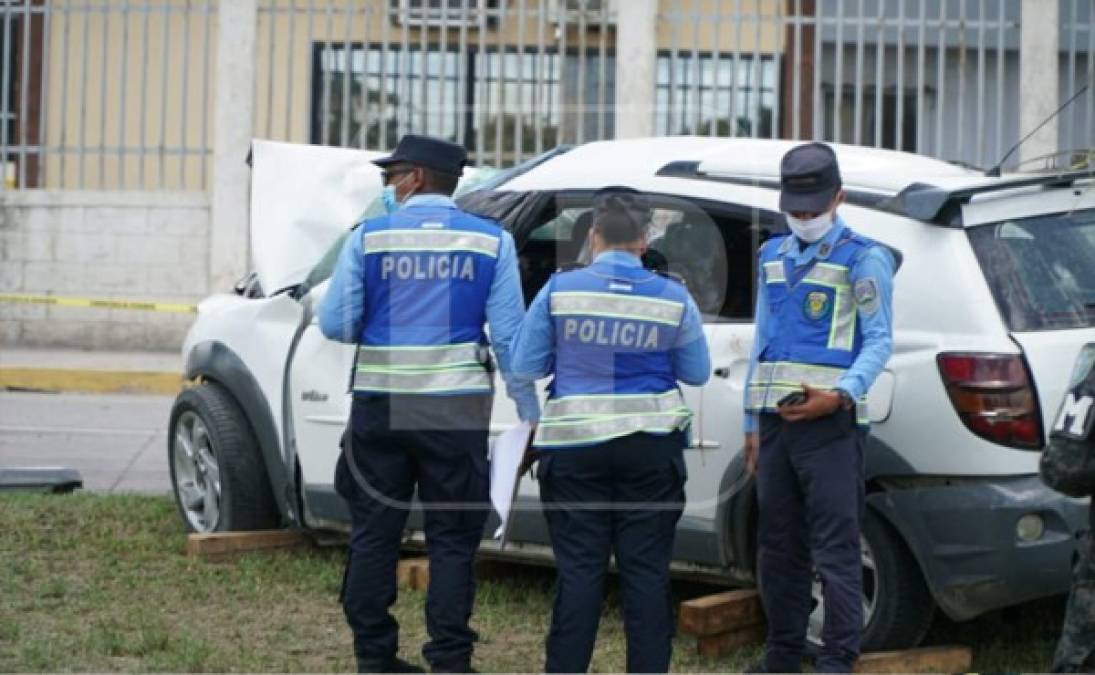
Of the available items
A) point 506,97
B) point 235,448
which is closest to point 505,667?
point 235,448

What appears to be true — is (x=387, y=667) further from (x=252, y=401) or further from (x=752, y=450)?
(x=252, y=401)

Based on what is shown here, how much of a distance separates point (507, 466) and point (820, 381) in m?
1.00

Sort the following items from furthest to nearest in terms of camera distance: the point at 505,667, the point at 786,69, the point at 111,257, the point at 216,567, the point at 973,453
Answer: the point at 111,257, the point at 786,69, the point at 216,567, the point at 505,667, the point at 973,453

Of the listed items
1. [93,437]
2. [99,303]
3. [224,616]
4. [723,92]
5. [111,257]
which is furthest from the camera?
[111,257]

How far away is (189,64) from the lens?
689 inches

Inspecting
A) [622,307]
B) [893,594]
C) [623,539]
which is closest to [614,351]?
[622,307]

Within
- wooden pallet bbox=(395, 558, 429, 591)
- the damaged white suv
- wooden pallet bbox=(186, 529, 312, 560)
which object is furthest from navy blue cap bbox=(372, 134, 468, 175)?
wooden pallet bbox=(186, 529, 312, 560)

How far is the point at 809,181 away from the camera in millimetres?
6059

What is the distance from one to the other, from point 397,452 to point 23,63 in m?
11.8

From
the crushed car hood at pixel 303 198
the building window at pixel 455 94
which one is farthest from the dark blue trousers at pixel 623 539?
the building window at pixel 455 94

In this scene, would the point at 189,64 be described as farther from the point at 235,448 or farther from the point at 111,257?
the point at 235,448

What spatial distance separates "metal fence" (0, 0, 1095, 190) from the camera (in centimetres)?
1648

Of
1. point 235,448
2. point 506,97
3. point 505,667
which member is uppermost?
point 506,97

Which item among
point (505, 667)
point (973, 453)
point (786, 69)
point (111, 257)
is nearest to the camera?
point (973, 453)
